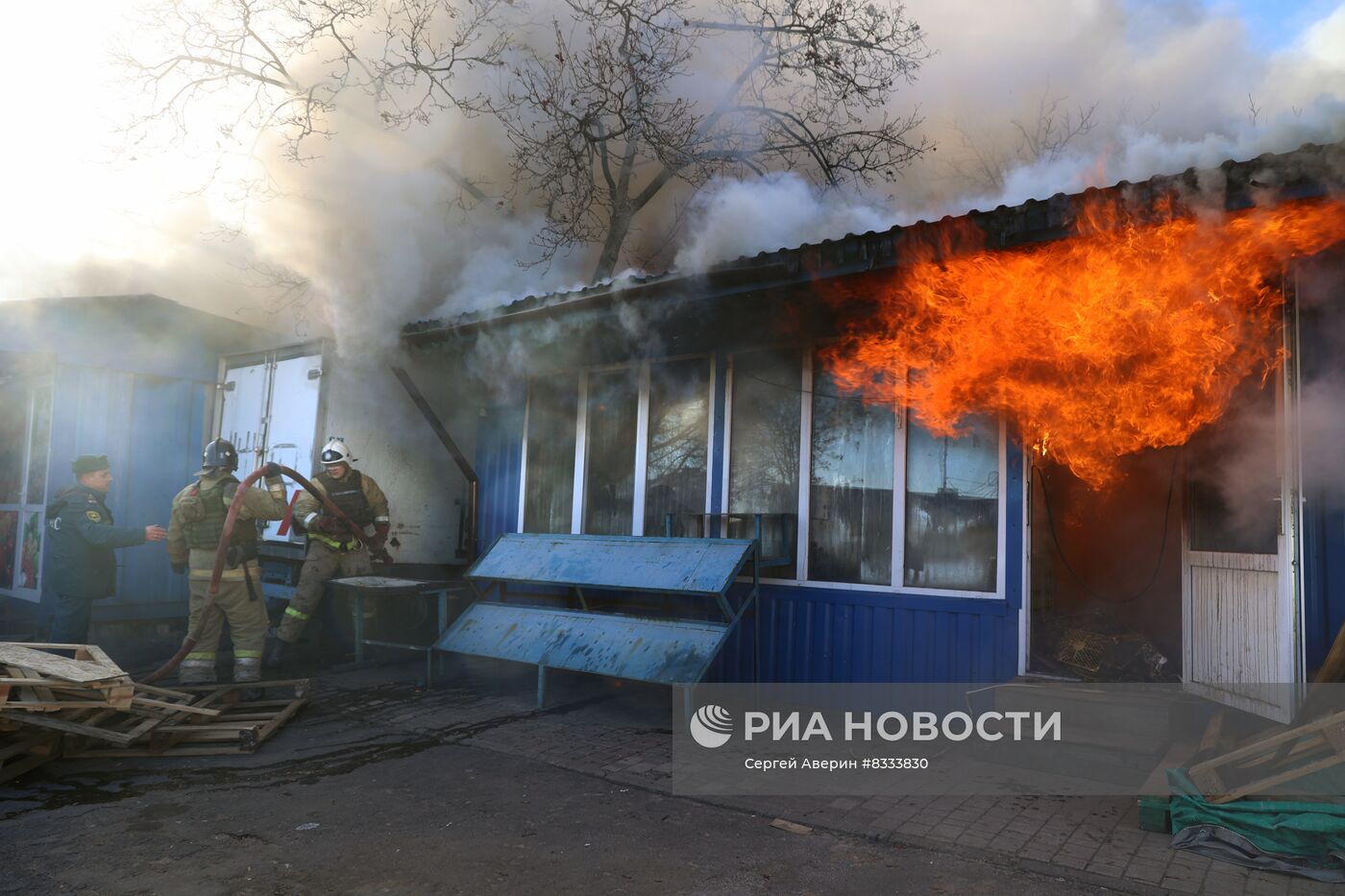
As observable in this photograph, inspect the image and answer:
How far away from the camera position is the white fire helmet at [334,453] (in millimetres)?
8391

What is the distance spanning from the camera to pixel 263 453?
949 cm

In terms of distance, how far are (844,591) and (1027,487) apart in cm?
165

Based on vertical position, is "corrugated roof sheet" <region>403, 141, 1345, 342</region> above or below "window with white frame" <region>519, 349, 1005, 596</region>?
above

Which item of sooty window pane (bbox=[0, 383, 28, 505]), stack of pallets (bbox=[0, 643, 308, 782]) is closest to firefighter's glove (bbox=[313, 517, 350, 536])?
stack of pallets (bbox=[0, 643, 308, 782])

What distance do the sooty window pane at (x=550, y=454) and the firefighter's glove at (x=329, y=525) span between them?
6.26 ft

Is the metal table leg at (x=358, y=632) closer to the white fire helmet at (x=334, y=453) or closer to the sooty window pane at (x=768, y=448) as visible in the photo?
the white fire helmet at (x=334, y=453)

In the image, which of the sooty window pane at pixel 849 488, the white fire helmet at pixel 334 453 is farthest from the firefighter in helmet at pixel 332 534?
the sooty window pane at pixel 849 488

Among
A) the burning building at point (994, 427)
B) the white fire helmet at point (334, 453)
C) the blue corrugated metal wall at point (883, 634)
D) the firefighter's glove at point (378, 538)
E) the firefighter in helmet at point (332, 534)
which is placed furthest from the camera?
the firefighter's glove at point (378, 538)

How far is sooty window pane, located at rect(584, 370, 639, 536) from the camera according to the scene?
802 cm

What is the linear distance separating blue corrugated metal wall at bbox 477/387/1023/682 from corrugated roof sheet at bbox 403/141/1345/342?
1534mm

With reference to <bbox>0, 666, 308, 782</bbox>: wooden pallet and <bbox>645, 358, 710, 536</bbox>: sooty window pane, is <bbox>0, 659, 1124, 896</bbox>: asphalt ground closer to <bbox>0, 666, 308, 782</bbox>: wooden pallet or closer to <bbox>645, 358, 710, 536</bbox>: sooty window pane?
<bbox>0, 666, 308, 782</bbox>: wooden pallet

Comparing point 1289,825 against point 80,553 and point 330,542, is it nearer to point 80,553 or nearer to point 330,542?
point 330,542

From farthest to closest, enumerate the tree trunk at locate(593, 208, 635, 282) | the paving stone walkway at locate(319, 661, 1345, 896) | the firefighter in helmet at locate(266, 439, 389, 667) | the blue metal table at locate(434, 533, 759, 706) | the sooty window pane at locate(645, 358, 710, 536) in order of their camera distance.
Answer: the tree trunk at locate(593, 208, 635, 282) < the firefighter in helmet at locate(266, 439, 389, 667) < the sooty window pane at locate(645, 358, 710, 536) < the blue metal table at locate(434, 533, 759, 706) < the paving stone walkway at locate(319, 661, 1345, 896)

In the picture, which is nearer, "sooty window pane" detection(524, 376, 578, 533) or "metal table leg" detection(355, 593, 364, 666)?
"metal table leg" detection(355, 593, 364, 666)
